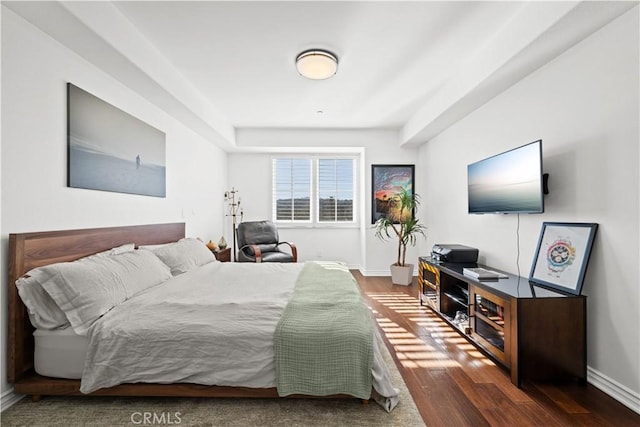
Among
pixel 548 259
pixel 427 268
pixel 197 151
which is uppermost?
pixel 197 151

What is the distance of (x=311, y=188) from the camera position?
6004 millimetres

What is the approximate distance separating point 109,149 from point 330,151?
373 centimetres

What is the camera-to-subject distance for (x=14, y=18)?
71.3 inches

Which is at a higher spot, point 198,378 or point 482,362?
point 198,378

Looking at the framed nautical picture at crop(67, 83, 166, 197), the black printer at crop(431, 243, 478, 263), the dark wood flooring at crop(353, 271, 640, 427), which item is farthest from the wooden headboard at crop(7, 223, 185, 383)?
the black printer at crop(431, 243, 478, 263)

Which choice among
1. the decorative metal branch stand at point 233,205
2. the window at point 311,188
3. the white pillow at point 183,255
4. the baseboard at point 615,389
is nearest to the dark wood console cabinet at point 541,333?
the baseboard at point 615,389

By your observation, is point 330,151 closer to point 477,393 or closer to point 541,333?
point 541,333

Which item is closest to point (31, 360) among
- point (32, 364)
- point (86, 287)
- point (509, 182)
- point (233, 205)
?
point (32, 364)

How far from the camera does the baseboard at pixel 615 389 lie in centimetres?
177

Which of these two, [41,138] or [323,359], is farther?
[41,138]

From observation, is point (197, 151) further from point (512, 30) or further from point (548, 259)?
point (548, 259)

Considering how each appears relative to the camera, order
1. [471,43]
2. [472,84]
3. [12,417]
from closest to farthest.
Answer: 1. [12,417]
2. [471,43]
3. [472,84]

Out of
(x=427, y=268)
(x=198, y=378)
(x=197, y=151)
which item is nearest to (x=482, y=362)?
(x=427, y=268)

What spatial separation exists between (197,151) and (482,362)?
426cm
